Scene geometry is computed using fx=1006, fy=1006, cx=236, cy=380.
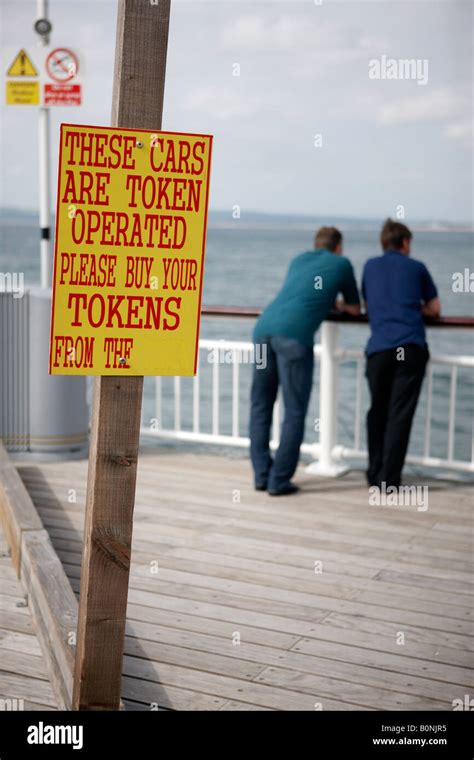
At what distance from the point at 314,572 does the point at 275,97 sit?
4880 cm

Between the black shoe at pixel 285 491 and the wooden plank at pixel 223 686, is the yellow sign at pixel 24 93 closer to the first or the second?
the black shoe at pixel 285 491

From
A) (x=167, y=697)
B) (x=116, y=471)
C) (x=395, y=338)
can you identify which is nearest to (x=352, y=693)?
(x=167, y=697)

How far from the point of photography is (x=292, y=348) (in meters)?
5.25

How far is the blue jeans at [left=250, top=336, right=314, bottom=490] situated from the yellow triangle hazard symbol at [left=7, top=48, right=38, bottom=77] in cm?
248

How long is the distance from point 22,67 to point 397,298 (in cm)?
291

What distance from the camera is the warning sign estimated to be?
639cm

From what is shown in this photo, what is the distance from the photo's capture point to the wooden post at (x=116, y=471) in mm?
2275

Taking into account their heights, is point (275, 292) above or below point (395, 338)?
above

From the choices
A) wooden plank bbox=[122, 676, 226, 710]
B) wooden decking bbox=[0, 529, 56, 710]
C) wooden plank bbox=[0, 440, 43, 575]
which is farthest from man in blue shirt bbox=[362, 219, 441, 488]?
wooden plank bbox=[122, 676, 226, 710]

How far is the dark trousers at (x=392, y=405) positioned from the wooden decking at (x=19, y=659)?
2226mm

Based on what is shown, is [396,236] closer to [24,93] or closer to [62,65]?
[62,65]

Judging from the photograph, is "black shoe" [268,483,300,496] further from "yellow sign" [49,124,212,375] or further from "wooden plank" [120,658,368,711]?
"yellow sign" [49,124,212,375]

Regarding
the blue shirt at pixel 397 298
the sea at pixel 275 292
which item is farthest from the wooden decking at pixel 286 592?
the sea at pixel 275 292

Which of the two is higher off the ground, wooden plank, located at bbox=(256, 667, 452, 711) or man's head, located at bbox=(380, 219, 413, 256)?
man's head, located at bbox=(380, 219, 413, 256)
